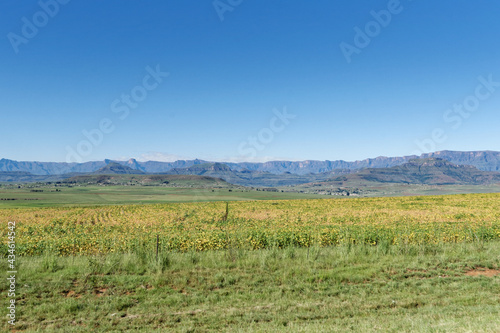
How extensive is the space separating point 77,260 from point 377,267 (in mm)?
15618

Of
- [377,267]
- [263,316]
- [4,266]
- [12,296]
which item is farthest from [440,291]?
[4,266]

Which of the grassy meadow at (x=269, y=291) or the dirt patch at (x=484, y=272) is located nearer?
the grassy meadow at (x=269, y=291)

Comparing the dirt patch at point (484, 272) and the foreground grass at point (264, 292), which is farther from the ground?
the foreground grass at point (264, 292)

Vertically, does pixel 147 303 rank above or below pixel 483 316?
below

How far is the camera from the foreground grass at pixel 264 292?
8.77 m

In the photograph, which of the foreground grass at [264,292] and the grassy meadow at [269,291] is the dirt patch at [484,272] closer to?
the grassy meadow at [269,291]

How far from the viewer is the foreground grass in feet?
28.8

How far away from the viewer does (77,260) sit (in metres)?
15.5

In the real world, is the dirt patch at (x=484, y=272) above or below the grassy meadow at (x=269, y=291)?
below

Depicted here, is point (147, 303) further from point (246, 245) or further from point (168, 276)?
point (246, 245)

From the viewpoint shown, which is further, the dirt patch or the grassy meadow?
the dirt patch

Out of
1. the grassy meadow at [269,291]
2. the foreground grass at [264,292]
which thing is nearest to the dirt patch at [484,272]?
the grassy meadow at [269,291]

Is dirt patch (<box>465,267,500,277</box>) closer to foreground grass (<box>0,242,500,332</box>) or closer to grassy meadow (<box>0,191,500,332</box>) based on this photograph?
grassy meadow (<box>0,191,500,332</box>)

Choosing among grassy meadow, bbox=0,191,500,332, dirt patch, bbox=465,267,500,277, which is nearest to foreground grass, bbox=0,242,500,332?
grassy meadow, bbox=0,191,500,332
